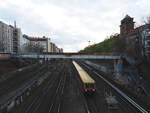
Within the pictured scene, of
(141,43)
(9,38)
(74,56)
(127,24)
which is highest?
(127,24)

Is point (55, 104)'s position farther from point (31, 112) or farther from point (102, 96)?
point (102, 96)

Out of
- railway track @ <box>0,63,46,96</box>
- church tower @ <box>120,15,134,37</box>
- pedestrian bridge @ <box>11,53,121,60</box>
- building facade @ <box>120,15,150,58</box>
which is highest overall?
church tower @ <box>120,15,134,37</box>

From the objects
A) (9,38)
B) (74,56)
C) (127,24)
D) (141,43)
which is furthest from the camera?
(9,38)

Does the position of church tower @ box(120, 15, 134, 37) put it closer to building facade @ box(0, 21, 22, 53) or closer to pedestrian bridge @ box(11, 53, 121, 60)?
pedestrian bridge @ box(11, 53, 121, 60)

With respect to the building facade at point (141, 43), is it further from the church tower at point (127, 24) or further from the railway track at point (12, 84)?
the railway track at point (12, 84)

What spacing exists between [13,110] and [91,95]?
44.8ft

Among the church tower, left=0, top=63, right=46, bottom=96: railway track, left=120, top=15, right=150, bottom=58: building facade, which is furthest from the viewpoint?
the church tower

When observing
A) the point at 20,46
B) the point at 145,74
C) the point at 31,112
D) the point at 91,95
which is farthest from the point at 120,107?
the point at 20,46

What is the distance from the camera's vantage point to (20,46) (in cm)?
11438

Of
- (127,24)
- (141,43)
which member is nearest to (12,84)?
(141,43)

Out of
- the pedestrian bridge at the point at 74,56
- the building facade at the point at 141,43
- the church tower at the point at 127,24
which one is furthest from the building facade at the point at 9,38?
the church tower at the point at 127,24

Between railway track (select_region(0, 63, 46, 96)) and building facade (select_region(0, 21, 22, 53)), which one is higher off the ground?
building facade (select_region(0, 21, 22, 53))

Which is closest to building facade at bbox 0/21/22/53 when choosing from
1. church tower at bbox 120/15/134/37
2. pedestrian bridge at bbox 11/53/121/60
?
pedestrian bridge at bbox 11/53/121/60

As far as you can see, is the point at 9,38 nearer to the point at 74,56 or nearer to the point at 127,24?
the point at 74,56
